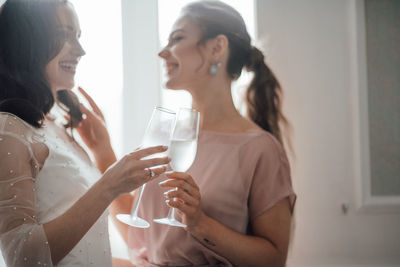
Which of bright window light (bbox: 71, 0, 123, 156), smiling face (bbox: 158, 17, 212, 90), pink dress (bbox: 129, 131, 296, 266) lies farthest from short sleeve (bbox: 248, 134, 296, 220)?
bright window light (bbox: 71, 0, 123, 156)

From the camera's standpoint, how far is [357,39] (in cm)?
84

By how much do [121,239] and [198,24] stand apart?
65 cm

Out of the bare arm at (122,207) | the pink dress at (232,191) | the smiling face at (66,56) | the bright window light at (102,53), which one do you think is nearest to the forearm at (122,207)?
the bare arm at (122,207)

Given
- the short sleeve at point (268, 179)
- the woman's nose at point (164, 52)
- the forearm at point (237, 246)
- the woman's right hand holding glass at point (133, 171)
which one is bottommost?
the forearm at point (237, 246)

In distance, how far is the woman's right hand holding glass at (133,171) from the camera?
532 millimetres

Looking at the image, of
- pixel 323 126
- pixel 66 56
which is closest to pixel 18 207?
pixel 66 56

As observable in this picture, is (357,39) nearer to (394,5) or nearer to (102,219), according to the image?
(394,5)

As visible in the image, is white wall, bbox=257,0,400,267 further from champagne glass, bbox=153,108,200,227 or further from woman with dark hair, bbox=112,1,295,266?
champagne glass, bbox=153,108,200,227

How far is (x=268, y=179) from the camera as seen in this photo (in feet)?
2.46

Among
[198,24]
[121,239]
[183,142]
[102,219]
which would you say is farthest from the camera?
[121,239]

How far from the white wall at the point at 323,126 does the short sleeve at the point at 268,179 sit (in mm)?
137

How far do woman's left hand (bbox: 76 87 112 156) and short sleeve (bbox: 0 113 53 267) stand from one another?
0.89ft

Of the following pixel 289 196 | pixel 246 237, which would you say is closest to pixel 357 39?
pixel 289 196

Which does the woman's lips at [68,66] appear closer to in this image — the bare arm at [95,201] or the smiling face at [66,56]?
the smiling face at [66,56]
